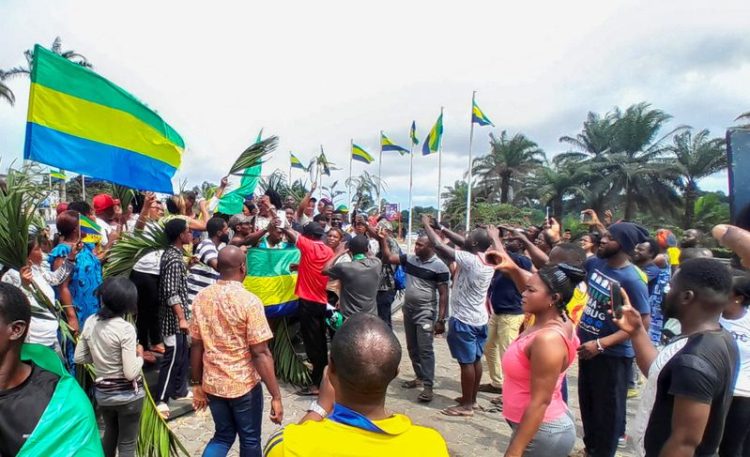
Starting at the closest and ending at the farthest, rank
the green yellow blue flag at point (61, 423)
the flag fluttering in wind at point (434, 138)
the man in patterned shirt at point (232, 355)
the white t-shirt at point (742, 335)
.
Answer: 1. the green yellow blue flag at point (61, 423)
2. the white t-shirt at point (742, 335)
3. the man in patterned shirt at point (232, 355)
4. the flag fluttering in wind at point (434, 138)

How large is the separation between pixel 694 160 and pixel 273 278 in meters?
33.4

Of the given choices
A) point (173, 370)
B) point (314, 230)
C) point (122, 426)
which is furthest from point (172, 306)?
point (314, 230)

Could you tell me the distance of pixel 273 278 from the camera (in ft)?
18.7

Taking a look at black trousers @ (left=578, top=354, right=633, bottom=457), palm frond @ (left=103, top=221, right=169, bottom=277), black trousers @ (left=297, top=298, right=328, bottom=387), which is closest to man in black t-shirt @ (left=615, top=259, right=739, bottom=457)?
black trousers @ (left=578, top=354, right=633, bottom=457)

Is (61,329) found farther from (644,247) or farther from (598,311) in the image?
(644,247)

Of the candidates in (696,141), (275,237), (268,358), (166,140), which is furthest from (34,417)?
(696,141)

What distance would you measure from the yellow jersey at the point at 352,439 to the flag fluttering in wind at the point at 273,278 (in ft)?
14.1

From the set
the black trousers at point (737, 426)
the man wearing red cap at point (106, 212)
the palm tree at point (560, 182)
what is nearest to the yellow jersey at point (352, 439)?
the black trousers at point (737, 426)

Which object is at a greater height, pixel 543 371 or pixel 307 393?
pixel 543 371

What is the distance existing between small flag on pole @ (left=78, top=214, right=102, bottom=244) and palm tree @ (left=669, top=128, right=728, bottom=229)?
3400 centimetres

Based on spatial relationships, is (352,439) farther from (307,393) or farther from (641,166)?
(641,166)

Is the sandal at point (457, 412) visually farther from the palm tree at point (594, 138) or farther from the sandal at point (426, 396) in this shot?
the palm tree at point (594, 138)

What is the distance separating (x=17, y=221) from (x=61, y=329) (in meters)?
0.81

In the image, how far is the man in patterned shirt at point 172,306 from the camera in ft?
14.4
